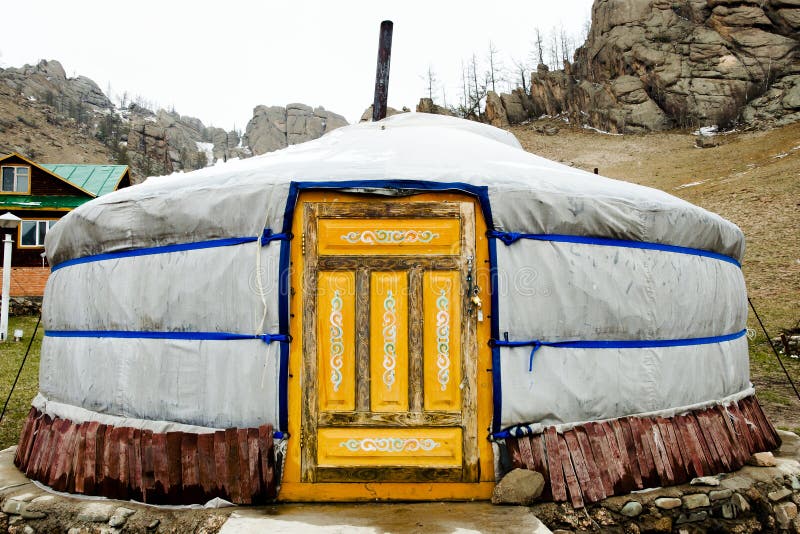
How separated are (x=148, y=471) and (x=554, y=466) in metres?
1.96

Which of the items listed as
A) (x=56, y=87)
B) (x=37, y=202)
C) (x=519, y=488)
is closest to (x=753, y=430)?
(x=519, y=488)

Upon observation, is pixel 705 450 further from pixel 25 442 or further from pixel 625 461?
pixel 25 442

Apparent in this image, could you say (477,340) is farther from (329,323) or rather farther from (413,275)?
(329,323)

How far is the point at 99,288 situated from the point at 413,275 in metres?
1.77

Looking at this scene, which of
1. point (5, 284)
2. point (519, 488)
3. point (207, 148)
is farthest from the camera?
point (207, 148)

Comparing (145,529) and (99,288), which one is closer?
(145,529)

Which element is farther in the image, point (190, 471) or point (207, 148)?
point (207, 148)

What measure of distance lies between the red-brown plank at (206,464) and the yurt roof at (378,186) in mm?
1014

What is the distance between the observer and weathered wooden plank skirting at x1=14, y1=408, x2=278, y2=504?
2512 millimetres

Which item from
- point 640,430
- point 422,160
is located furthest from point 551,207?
point 640,430

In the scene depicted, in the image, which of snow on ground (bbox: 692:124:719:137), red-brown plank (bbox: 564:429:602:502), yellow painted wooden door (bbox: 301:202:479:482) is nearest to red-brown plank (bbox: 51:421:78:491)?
yellow painted wooden door (bbox: 301:202:479:482)

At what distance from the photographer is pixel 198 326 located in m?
2.74

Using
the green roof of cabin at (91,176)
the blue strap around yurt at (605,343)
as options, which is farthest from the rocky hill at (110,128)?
the blue strap around yurt at (605,343)

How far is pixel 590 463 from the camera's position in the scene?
2.60 m
